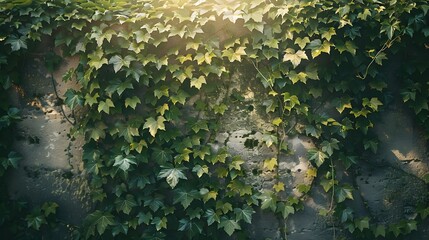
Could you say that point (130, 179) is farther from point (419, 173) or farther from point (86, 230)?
point (419, 173)

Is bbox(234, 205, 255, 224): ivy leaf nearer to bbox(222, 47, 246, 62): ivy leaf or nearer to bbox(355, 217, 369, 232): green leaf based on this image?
bbox(355, 217, 369, 232): green leaf

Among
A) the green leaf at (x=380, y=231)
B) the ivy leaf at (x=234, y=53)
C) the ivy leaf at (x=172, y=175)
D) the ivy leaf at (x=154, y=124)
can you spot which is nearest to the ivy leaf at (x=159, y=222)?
the ivy leaf at (x=172, y=175)

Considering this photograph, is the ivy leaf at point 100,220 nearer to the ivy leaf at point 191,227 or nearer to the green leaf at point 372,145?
the ivy leaf at point 191,227

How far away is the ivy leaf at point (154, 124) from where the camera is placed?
380cm

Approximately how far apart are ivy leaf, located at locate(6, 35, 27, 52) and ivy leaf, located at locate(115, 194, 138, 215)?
181 cm

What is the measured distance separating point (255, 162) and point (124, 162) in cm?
133

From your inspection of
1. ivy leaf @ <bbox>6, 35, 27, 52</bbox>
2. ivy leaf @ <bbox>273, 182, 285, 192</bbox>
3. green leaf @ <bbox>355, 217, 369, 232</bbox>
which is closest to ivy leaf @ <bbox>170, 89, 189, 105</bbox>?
ivy leaf @ <bbox>273, 182, 285, 192</bbox>

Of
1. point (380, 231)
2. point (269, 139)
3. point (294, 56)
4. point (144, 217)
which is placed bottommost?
point (380, 231)

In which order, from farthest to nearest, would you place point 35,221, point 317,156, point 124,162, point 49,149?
point 49,149, point 35,221, point 317,156, point 124,162

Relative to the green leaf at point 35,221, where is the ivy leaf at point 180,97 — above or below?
above

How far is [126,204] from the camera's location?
3.91 metres

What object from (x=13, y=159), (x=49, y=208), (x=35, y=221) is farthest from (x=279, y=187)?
(x=13, y=159)

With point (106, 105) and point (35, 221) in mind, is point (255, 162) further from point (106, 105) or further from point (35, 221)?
point (35, 221)

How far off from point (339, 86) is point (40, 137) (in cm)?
317
